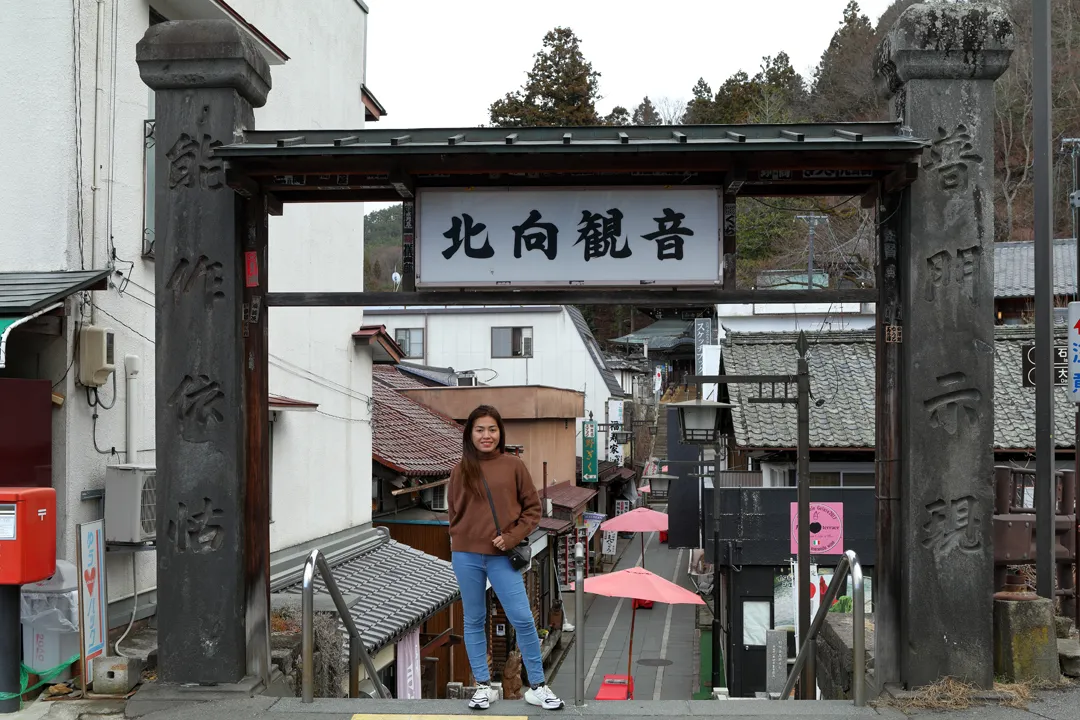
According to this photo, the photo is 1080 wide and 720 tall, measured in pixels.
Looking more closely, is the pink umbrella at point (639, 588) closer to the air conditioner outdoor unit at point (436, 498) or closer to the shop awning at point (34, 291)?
the air conditioner outdoor unit at point (436, 498)

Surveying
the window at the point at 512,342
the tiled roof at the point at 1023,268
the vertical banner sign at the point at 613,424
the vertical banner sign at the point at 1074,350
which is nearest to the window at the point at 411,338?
the window at the point at 512,342

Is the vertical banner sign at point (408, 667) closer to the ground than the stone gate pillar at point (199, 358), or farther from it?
closer to the ground

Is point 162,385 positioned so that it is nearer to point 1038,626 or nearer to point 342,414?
point 1038,626

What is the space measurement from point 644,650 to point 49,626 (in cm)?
2126

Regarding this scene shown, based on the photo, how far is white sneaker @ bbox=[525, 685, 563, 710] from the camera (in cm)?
631

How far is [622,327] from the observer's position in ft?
222

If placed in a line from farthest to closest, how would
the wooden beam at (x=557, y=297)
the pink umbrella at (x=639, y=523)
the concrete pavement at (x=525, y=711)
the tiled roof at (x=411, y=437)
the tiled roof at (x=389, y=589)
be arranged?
the pink umbrella at (x=639, y=523)
the tiled roof at (x=411, y=437)
the tiled roof at (x=389, y=589)
the wooden beam at (x=557, y=297)
the concrete pavement at (x=525, y=711)

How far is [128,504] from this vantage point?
8492 millimetres

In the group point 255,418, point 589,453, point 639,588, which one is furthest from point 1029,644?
point 589,453

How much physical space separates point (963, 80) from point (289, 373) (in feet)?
33.5

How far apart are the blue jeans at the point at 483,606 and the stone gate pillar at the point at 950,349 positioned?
102 inches

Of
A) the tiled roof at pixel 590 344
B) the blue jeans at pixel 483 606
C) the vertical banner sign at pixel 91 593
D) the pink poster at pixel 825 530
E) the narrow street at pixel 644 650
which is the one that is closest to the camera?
the blue jeans at pixel 483 606

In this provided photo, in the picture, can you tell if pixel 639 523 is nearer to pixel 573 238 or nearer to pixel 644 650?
pixel 644 650

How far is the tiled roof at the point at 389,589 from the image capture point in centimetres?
1241
